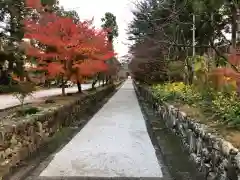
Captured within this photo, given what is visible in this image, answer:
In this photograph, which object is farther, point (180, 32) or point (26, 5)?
point (180, 32)

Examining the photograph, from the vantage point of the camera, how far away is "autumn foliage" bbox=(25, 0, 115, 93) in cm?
1543

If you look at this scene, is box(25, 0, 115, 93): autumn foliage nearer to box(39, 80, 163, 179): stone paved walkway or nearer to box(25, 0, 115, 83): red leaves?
box(25, 0, 115, 83): red leaves

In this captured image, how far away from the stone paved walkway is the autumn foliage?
18.6ft

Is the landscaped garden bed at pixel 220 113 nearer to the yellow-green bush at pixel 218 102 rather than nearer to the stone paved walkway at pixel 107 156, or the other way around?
the yellow-green bush at pixel 218 102

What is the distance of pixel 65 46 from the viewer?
15766 mm

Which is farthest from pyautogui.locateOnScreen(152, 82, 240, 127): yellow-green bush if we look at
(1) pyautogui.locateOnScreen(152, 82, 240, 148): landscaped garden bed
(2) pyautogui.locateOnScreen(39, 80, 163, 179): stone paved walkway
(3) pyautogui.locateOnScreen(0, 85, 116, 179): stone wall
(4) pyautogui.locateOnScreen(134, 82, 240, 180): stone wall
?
(3) pyautogui.locateOnScreen(0, 85, 116, 179): stone wall

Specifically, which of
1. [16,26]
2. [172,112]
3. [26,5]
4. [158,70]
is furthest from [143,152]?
[158,70]

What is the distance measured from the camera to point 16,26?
42.5ft

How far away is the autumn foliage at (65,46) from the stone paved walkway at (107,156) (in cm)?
566

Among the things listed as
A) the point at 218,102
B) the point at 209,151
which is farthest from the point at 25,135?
the point at 218,102

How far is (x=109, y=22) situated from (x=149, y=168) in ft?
180

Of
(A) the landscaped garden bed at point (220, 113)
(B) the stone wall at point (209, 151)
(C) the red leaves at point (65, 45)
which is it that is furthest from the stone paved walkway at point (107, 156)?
(C) the red leaves at point (65, 45)

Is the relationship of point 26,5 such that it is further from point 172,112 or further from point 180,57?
point 180,57

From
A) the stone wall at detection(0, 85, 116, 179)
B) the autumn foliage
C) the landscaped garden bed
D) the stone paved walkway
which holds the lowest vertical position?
the stone paved walkway
